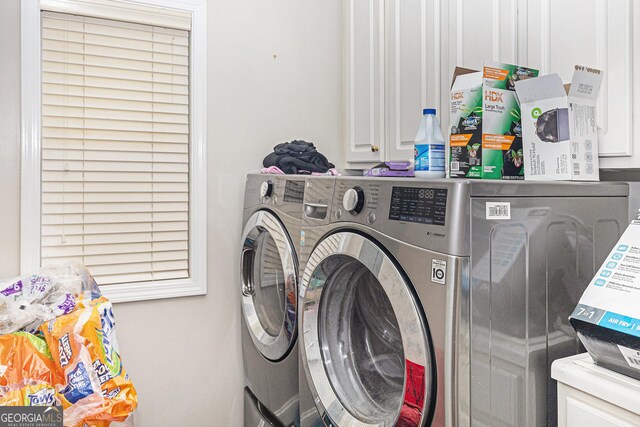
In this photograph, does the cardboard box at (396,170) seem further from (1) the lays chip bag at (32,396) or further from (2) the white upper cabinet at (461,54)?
(1) the lays chip bag at (32,396)

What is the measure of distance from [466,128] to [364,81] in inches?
40.2

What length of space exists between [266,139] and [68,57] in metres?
0.89

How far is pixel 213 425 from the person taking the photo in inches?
89.8

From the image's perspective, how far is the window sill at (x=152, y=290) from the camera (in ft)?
6.75

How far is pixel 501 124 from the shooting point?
4.83 feet

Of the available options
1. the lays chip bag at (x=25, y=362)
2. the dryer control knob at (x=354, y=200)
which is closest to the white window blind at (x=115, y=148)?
the lays chip bag at (x=25, y=362)

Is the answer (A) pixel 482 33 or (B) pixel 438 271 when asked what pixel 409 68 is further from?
(B) pixel 438 271

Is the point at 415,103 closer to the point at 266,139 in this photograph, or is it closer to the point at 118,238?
the point at 266,139

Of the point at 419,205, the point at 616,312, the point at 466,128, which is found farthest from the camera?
the point at 466,128

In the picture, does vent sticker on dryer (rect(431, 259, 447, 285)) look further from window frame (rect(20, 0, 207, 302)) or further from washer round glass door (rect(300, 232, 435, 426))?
window frame (rect(20, 0, 207, 302))

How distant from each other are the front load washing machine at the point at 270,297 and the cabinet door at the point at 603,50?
3.02ft

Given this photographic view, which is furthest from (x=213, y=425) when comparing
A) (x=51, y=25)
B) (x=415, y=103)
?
(x=51, y=25)

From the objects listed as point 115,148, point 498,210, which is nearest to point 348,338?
point 498,210

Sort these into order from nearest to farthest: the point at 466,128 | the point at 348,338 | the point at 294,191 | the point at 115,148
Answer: the point at 466,128 → the point at 348,338 → the point at 294,191 → the point at 115,148
